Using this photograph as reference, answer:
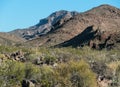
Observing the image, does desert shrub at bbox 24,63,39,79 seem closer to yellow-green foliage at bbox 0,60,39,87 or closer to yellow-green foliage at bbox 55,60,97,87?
yellow-green foliage at bbox 0,60,39,87

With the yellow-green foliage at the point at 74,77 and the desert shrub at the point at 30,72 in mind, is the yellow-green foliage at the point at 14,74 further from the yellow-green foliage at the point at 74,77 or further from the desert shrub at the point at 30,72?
the yellow-green foliage at the point at 74,77

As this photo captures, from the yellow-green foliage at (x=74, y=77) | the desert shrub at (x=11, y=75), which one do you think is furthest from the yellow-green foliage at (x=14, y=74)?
the yellow-green foliage at (x=74, y=77)

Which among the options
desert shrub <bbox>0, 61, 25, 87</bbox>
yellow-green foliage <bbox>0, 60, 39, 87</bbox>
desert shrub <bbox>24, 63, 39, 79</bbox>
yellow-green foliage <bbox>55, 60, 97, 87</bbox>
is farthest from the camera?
desert shrub <bbox>24, 63, 39, 79</bbox>

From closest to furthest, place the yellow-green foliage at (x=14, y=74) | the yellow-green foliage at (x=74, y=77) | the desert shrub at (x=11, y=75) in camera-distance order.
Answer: the desert shrub at (x=11, y=75) → the yellow-green foliage at (x=14, y=74) → the yellow-green foliage at (x=74, y=77)

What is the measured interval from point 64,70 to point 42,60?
64.4m

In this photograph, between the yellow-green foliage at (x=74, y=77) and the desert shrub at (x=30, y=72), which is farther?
the desert shrub at (x=30, y=72)

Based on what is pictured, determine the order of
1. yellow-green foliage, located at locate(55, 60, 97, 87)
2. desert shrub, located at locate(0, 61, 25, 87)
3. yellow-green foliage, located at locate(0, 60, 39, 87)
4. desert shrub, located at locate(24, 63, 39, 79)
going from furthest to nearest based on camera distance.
Result: desert shrub, located at locate(24, 63, 39, 79), yellow-green foliage, located at locate(55, 60, 97, 87), yellow-green foliage, located at locate(0, 60, 39, 87), desert shrub, located at locate(0, 61, 25, 87)

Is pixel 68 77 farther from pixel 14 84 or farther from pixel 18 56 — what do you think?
pixel 18 56

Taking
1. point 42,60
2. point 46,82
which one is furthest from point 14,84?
point 42,60

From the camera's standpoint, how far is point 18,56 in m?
151

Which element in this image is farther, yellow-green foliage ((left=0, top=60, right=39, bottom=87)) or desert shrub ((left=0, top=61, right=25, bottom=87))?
yellow-green foliage ((left=0, top=60, right=39, bottom=87))

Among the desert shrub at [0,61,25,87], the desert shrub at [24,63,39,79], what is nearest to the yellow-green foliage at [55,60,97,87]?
the desert shrub at [0,61,25,87]

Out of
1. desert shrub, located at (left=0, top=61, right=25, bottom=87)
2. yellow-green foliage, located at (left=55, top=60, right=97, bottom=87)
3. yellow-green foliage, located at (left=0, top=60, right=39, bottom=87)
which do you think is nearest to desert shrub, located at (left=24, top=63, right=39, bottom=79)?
yellow-green foliage, located at (left=0, top=60, right=39, bottom=87)

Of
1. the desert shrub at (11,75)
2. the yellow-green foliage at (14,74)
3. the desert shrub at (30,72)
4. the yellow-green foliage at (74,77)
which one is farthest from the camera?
the desert shrub at (30,72)
